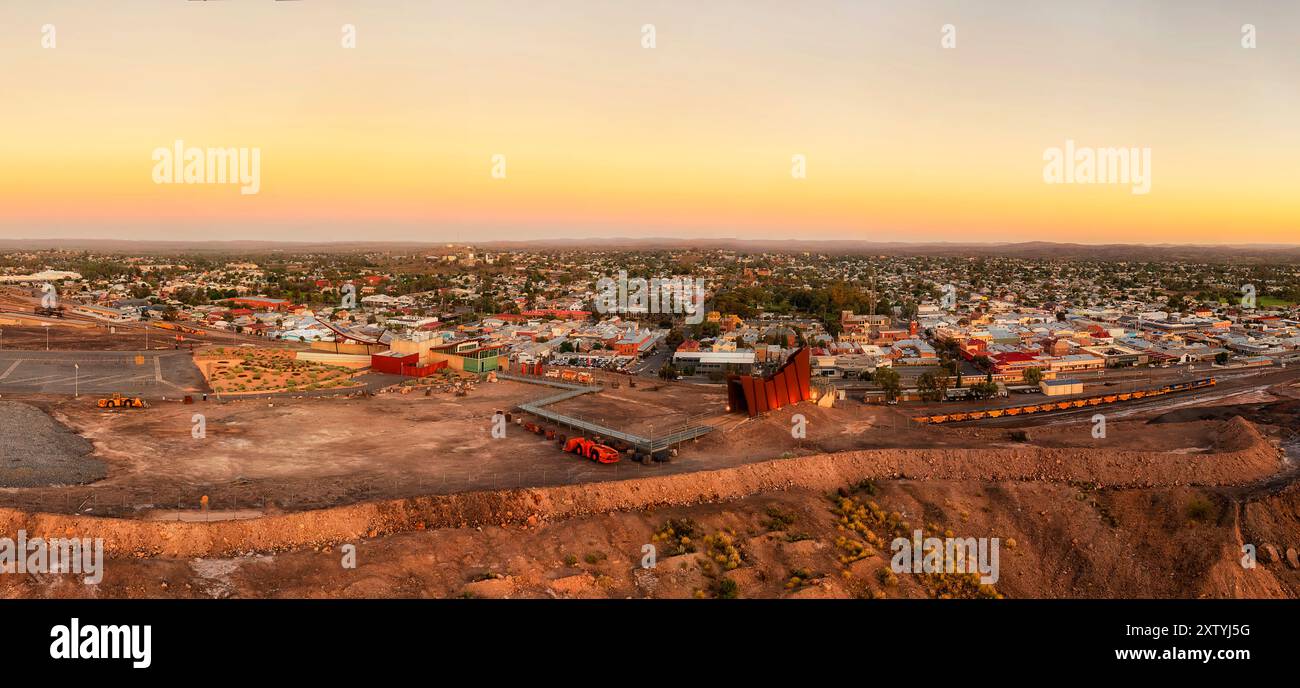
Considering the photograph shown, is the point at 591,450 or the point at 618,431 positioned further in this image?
the point at 618,431

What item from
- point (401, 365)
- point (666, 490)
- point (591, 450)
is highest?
point (401, 365)

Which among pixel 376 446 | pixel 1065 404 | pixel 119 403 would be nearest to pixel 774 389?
pixel 376 446

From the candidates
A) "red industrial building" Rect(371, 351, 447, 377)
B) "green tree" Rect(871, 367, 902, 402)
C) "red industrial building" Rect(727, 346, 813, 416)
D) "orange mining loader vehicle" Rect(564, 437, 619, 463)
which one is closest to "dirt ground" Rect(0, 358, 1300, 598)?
"orange mining loader vehicle" Rect(564, 437, 619, 463)

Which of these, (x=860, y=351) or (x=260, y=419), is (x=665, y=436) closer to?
(x=260, y=419)

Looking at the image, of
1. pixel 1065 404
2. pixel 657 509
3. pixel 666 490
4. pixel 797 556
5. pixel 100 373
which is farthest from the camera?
pixel 1065 404

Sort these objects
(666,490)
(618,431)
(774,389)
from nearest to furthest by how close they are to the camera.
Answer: (666,490) < (618,431) < (774,389)

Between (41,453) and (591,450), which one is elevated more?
(41,453)

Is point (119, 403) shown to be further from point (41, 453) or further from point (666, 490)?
point (666, 490)
